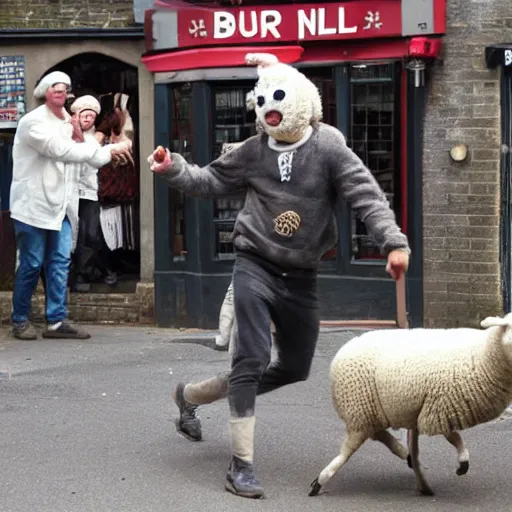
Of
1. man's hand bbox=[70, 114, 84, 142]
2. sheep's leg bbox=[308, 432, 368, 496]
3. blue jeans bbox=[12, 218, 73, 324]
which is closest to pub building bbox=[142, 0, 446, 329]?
man's hand bbox=[70, 114, 84, 142]

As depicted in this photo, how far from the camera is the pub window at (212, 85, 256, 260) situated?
11203 mm

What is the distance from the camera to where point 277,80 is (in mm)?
6148

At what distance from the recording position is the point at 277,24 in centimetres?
1089

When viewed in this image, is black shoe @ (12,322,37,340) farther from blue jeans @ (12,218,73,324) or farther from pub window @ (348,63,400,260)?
pub window @ (348,63,400,260)

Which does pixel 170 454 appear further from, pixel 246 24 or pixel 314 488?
pixel 246 24

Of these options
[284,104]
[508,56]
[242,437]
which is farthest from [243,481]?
[508,56]

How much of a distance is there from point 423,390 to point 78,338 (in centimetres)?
531

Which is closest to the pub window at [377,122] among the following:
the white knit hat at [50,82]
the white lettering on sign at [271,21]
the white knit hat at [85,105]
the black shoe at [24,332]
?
the white lettering on sign at [271,21]

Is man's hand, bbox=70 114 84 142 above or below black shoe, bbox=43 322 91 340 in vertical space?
above

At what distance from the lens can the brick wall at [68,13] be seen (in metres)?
11.5

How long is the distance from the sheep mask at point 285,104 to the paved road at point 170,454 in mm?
1684

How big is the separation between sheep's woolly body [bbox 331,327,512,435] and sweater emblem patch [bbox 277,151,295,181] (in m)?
0.84

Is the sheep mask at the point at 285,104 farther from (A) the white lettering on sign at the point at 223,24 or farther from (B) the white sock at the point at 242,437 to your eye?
(A) the white lettering on sign at the point at 223,24

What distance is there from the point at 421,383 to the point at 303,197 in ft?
3.40
